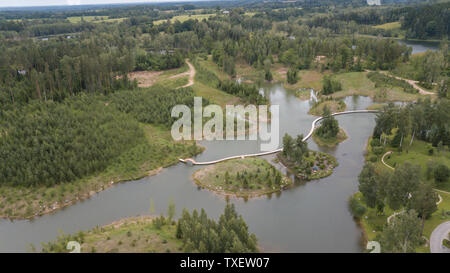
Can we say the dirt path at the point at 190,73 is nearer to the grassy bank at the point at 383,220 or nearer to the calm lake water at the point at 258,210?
the calm lake water at the point at 258,210

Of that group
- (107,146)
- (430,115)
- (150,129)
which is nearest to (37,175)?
(107,146)

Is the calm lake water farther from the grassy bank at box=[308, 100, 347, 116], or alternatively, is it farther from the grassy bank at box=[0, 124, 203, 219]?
the grassy bank at box=[308, 100, 347, 116]

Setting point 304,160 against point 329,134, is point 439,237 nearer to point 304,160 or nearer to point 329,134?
point 304,160

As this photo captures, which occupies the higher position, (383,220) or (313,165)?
(313,165)

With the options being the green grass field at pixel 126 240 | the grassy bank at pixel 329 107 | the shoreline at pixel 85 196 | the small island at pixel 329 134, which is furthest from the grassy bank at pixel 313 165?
the green grass field at pixel 126 240

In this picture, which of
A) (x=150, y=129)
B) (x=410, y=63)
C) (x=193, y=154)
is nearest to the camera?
(x=193, y=154)

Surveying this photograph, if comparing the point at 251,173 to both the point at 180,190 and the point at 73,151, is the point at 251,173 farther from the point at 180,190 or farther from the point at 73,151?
the point at 73,151

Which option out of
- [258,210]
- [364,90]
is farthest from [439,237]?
[364,90]
